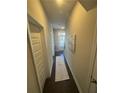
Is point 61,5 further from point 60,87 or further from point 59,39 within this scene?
point 59,39

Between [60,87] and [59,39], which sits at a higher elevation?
[59,39]

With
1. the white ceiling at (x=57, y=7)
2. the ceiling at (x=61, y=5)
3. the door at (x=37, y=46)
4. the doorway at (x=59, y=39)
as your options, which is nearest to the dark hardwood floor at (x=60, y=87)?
the door at (x=37, y=46)

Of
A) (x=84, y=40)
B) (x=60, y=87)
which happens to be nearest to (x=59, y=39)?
(x=60, y=87)

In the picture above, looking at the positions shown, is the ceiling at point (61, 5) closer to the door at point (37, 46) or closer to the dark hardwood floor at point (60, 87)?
the door at point (37, 46)

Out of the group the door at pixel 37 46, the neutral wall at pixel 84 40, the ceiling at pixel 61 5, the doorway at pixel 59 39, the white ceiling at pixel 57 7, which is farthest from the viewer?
the doorway at pixel 59 39

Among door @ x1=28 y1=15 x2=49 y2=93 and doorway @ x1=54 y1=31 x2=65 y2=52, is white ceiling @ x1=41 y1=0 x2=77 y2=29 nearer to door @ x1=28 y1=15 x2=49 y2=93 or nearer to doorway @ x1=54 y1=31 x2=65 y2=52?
door @ x1=28 y1=15 x2=49 y2=93

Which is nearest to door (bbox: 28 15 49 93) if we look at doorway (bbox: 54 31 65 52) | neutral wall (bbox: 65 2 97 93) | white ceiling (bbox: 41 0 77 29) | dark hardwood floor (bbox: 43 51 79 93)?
dark hardwood floor (bbox: 43 51 79 93)

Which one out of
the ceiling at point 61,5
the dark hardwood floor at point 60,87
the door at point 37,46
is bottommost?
the dark hardwood floor at point 60,87

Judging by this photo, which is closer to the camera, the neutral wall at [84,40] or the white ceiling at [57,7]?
the neutral wall at [84,40]

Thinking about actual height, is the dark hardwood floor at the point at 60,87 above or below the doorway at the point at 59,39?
below
